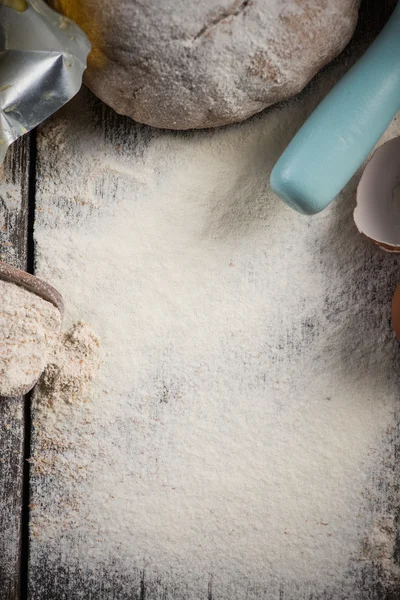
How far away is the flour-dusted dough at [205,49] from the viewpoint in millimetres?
761

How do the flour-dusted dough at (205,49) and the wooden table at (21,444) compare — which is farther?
the wooden table at (21,444)

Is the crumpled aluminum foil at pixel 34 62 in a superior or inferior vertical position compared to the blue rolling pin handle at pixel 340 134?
superior

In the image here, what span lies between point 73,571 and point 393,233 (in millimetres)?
681

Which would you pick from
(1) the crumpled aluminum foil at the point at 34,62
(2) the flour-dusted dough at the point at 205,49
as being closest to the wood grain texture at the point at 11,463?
(1) the crumpled aluminum foil at the point at 34,62

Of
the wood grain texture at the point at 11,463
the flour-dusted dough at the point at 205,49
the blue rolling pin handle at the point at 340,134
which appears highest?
the flour-dusted dough at the point at 205,49

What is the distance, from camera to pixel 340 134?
0.80 metres

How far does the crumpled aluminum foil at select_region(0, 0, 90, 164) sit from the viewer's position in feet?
2.59

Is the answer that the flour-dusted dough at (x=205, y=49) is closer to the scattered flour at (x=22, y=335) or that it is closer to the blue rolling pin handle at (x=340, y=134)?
the blue rolling pin handle at (x=340, y=134)

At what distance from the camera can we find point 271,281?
0.89 meters

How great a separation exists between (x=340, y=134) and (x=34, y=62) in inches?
16.7

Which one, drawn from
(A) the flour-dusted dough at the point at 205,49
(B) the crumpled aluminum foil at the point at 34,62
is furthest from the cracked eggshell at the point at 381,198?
(B) the crumpled aluminum foil at the point at 34,62

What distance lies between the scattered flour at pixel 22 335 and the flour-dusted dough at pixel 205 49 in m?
0.30

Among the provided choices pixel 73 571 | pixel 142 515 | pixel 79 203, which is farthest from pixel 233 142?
pixel 73 571

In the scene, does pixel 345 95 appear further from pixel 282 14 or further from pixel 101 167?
pixel 101 167
